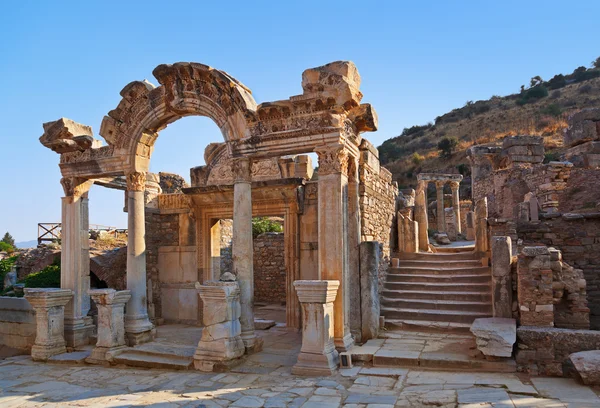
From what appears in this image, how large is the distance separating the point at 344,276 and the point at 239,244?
2.01 metres

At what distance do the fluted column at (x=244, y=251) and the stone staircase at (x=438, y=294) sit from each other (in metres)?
2.97

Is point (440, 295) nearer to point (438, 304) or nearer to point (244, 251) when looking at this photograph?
point (438, 304)

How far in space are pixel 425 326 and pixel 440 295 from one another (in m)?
1.30

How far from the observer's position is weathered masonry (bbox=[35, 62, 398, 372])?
7.82 metres

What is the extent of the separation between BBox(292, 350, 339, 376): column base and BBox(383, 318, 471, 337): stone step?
2.58 m

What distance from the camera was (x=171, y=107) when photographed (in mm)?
9195

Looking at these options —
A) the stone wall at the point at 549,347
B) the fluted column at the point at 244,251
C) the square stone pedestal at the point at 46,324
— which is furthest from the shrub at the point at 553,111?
the square stone pedestal at the point at 46,324

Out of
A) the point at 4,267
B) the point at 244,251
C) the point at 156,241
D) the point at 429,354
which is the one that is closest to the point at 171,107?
the point at 244,251

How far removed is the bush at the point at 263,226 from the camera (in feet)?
53.4

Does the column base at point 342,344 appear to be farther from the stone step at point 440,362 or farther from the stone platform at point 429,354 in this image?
the stone step at point 440,362

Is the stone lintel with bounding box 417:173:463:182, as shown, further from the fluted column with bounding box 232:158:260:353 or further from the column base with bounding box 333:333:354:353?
the column base with bounding box 333:333:354:353

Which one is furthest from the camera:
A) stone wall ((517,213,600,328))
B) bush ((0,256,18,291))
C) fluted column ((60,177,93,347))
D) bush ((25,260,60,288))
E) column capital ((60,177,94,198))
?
bush ((0,256,18,291))

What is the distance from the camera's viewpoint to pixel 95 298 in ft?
28.8

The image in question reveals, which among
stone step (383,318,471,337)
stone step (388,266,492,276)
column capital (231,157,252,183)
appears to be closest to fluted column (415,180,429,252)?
stone step (388,266,492,276)
